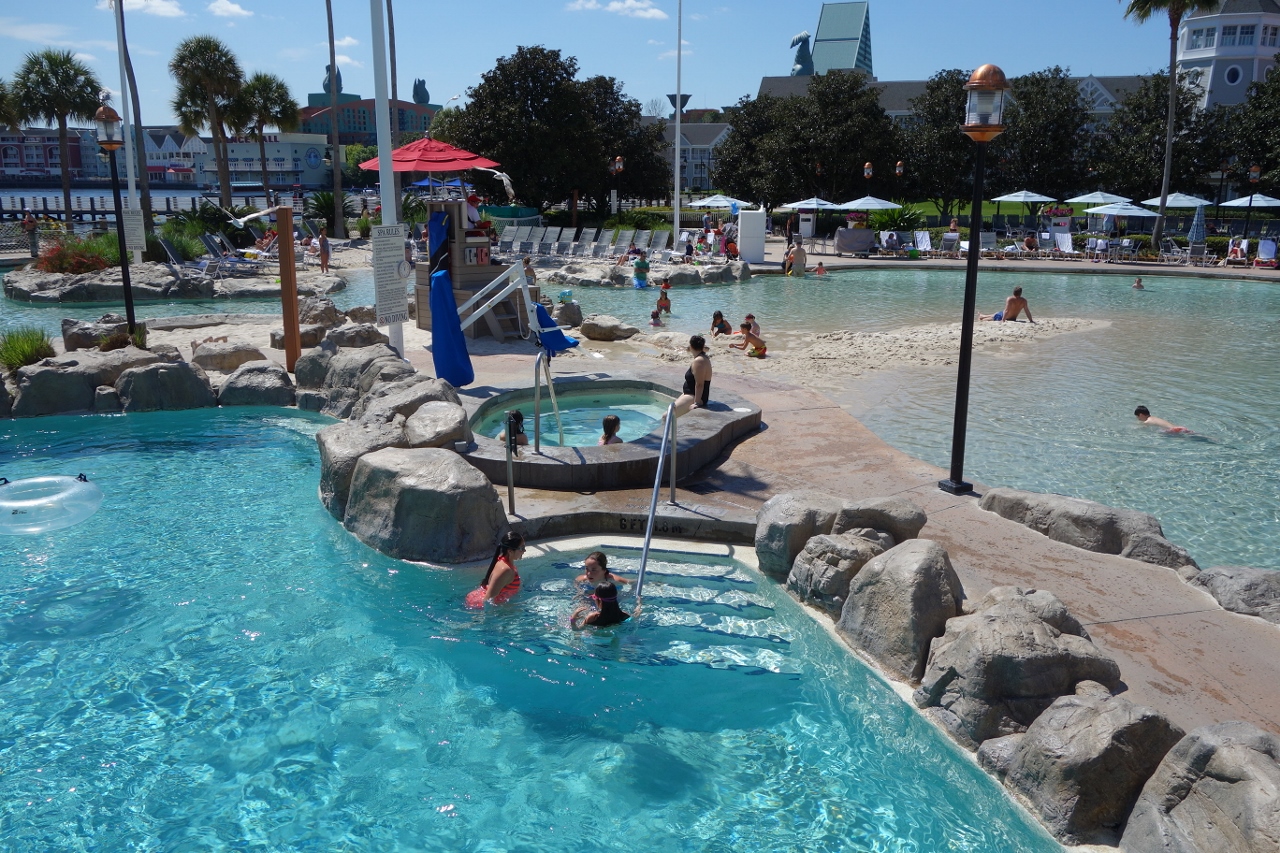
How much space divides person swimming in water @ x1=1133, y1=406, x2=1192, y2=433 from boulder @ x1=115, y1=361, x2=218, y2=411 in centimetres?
1158

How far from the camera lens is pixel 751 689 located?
5523 millimetres

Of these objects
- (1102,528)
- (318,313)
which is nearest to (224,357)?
(318,313)

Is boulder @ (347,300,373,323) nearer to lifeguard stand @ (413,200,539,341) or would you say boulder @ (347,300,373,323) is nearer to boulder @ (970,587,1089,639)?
lifeguard stand @ (413,200,539,341)

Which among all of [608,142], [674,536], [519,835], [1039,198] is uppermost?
[608,142]

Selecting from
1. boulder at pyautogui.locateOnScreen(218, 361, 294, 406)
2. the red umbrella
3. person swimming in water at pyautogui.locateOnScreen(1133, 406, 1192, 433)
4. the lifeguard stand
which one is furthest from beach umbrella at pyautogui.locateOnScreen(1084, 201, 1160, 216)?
boulder at pyautogui.locateOnScreen(218, 361, 294, 406)

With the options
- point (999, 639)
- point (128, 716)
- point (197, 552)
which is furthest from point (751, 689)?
point (197, 552)

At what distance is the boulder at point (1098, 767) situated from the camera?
410cm

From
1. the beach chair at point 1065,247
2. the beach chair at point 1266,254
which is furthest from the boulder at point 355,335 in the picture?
the beach chair at point 1266,254

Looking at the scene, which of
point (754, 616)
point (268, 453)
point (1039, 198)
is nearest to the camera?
point (754, 616)

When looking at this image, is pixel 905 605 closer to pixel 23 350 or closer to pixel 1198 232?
pixel 23 350

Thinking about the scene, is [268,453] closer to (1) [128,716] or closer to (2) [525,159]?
(1) [128,716]

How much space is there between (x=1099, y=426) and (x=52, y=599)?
10955 millimetres

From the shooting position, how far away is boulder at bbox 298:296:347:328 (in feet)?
53.7

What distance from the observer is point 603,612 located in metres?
6.05
